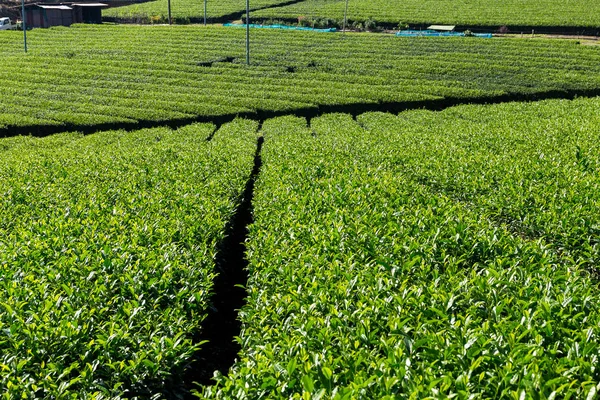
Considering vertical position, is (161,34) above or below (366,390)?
Answer: above

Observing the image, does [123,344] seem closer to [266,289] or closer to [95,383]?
[95,383]

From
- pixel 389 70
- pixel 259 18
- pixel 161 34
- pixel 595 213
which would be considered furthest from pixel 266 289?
pixel 259 18

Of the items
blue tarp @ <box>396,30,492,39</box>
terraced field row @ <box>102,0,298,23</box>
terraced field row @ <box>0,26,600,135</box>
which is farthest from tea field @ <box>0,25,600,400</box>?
terraced field row @ <box>102,0,298,23</box>

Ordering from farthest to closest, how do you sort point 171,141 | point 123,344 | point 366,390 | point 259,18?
point 259,18, point 171,141, point 123,344, point 366,390

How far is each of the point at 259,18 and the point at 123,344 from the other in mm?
70831

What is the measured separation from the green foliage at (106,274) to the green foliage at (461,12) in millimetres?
57690

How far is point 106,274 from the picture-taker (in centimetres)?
805

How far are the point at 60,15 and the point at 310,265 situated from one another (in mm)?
74259

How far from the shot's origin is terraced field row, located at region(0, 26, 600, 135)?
3466cm

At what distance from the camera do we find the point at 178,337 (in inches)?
266

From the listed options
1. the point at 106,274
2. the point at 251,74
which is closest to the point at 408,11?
the point at 251,74

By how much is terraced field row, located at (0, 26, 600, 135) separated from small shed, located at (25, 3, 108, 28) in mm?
10697

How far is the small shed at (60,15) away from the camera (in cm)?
7056

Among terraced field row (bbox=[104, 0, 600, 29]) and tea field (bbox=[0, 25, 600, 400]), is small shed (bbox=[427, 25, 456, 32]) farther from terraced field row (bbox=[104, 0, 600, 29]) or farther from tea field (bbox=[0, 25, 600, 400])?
tea field (bbox=[0, 25, 600, 400])
